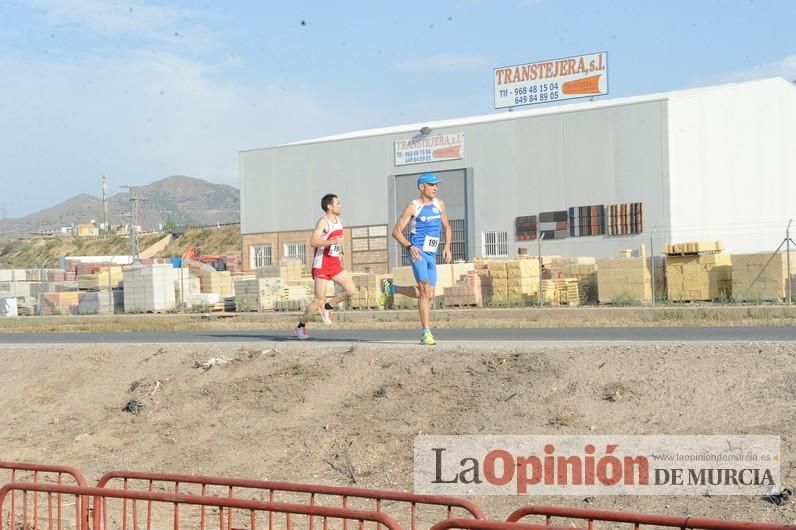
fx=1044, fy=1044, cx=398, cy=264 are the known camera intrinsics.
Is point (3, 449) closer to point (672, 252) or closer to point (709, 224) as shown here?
point (672, 252)

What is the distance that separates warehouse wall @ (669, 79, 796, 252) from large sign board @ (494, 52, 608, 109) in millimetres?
8218

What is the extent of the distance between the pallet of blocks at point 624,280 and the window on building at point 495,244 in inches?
542

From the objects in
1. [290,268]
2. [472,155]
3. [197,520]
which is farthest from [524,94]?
[197,520]

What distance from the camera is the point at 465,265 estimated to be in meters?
32.4

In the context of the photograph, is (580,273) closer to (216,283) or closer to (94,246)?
(216,283)

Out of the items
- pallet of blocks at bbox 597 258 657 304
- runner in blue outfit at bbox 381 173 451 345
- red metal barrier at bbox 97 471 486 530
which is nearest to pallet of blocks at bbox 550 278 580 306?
pallet of blocks at bbox 597 258 657 304

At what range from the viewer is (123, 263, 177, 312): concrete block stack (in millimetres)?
37031

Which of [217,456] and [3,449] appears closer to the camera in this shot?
[217,456]

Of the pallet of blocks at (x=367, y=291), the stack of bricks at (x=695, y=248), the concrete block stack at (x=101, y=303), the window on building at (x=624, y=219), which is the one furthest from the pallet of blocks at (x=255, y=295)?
the window on building at (x=624, y=219)

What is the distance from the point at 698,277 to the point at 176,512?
24.3 m

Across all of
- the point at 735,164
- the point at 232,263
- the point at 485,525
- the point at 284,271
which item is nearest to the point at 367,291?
the point at 284,271

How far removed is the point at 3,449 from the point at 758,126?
35.8m

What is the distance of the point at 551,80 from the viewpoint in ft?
166

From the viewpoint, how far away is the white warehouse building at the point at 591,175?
130 ft
